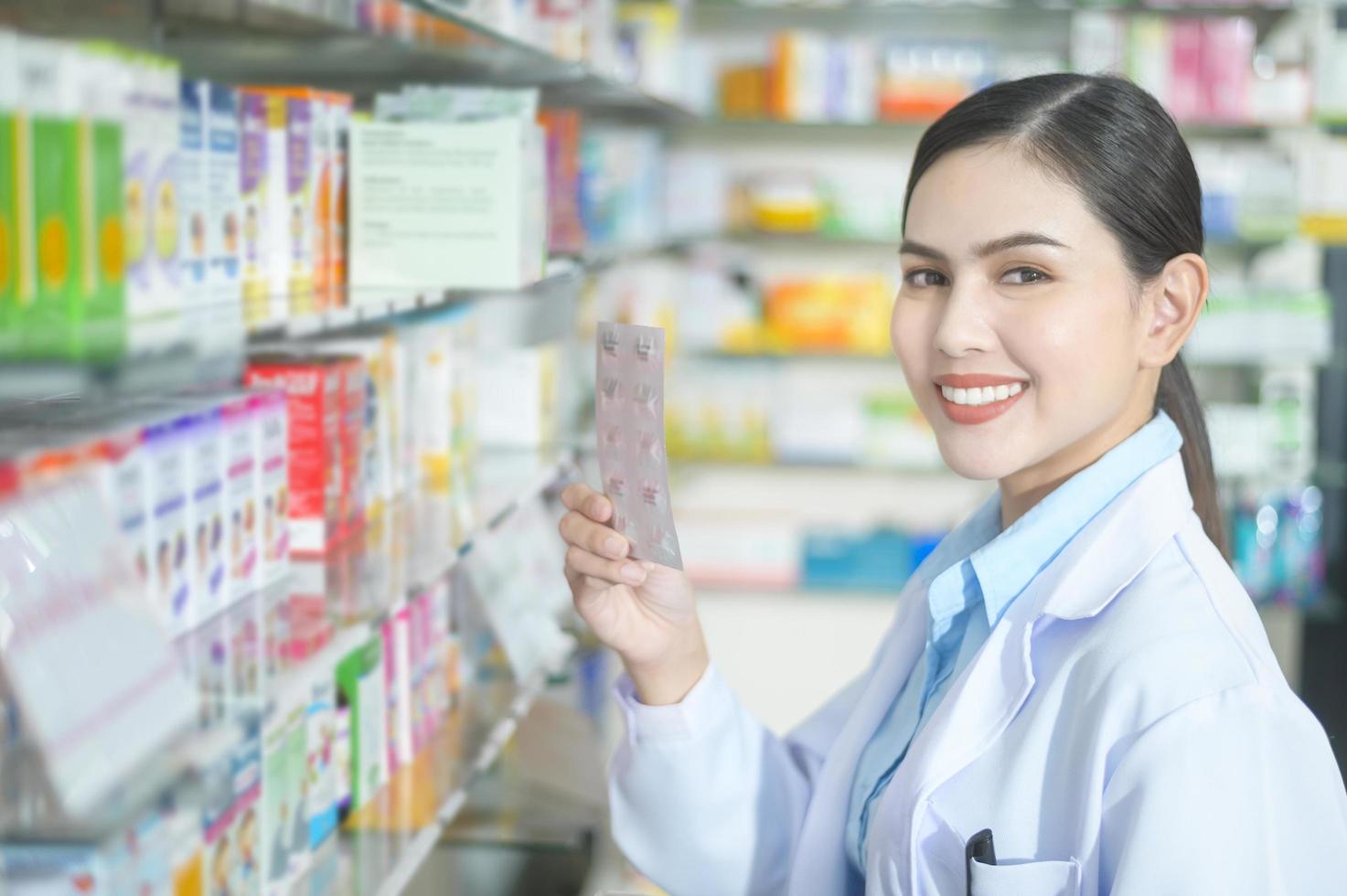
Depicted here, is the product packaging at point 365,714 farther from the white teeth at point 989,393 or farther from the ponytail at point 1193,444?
the ponytail at point 1193,444

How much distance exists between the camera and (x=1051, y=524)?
1.72 m

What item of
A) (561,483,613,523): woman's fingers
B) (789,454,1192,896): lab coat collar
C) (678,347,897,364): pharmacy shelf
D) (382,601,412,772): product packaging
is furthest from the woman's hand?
(678,347,897,364): pharmacy shelf

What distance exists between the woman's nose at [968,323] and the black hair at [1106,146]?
0.16m

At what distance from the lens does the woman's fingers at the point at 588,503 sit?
180 centimetres

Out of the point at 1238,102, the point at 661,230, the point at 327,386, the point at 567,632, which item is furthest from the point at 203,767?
the point at 1238,102

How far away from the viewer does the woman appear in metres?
1.41

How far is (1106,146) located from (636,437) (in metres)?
0.61

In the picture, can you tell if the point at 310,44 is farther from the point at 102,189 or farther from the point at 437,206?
the point at 102,189

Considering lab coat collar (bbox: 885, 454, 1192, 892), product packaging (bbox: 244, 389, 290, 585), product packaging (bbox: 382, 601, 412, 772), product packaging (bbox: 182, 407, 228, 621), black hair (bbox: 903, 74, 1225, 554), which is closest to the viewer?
lab coat collar (bbox: 885, 454, 1192, 892)

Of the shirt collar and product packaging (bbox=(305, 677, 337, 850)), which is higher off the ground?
the shirt collar

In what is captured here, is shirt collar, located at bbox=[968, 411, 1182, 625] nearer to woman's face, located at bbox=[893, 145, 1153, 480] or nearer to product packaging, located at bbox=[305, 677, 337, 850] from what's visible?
woman's face, located at bbox=[893, 145, 1153, 480]

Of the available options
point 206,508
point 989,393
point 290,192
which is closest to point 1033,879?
point 989,393

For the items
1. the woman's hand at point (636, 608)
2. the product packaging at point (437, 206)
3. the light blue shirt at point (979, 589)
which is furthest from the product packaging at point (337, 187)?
the light blue shirt at point (979, 589)

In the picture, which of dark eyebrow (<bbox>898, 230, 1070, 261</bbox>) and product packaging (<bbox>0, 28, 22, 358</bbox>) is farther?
dark eyebrow (<bbox>898, 230, 1070, 261</bbox>)
